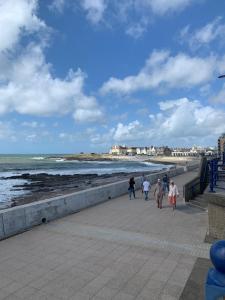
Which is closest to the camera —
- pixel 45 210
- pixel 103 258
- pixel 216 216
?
pixel 103 258

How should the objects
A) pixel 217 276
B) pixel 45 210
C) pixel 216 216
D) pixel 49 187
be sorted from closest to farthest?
1. pixel 217 276
2. pixel 216 216
3. pixel 45 210
4. pixel 49 187

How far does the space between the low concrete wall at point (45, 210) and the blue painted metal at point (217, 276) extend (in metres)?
6.86

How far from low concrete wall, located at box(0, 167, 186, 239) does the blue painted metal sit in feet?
22.5

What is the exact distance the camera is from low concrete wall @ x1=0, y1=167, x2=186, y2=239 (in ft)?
28.0

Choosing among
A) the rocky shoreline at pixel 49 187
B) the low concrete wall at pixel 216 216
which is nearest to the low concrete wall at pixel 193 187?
the low concrete wall at pixel 216 216

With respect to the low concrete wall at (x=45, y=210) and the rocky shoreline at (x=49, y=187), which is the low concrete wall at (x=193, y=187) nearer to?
the low concrete wall at (x=45, y=210)

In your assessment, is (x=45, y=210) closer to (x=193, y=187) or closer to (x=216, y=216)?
(x=216, y=216)

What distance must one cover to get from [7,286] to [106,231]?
400 centimetres

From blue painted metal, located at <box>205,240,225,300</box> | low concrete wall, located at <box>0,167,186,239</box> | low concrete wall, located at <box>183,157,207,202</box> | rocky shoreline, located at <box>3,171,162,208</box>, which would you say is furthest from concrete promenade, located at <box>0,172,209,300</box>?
rocky shoreline, located at <box>3,171,162,208</box>

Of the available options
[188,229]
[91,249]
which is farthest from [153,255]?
[188,229]

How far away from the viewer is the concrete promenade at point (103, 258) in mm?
5137

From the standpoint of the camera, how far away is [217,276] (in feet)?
8.68

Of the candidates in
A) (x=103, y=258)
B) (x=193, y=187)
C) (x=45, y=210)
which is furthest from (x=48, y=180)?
(x=103, y=258)

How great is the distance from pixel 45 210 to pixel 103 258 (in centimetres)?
399
